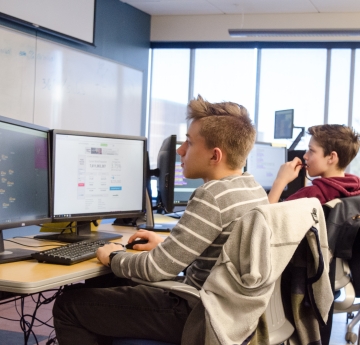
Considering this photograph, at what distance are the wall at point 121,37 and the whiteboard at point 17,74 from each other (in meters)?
0.42

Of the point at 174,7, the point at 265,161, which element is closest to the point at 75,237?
the point at 265,161

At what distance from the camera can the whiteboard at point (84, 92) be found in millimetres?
4973

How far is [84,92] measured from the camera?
5.55 meters

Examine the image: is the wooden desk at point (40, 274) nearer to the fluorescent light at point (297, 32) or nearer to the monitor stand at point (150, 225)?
the monitor stand at point (150, 225)

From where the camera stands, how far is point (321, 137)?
2.83 m

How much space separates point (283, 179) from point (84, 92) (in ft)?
9.72

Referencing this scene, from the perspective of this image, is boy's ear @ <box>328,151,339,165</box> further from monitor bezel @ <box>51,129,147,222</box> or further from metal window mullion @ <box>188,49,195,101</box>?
metal window mullion @ <box>188,49,195,101</box>

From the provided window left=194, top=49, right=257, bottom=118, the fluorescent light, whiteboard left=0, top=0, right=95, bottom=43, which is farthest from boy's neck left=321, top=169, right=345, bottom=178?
window left=194, top=49, right=257, bottom=118

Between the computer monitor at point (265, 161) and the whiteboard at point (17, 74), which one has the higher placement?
the whiteboard at point (17, 74)

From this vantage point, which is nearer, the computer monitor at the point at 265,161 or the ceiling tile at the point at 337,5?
the computer monitor at the point at 265,161

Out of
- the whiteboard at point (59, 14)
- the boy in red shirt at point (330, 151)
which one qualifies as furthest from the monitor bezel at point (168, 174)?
the whiteboard at point (59, 14)

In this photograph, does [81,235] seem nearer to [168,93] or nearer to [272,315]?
[272,315]

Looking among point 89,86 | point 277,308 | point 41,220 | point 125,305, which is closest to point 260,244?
point 277,308

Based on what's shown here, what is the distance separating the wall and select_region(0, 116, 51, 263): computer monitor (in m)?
3.33
